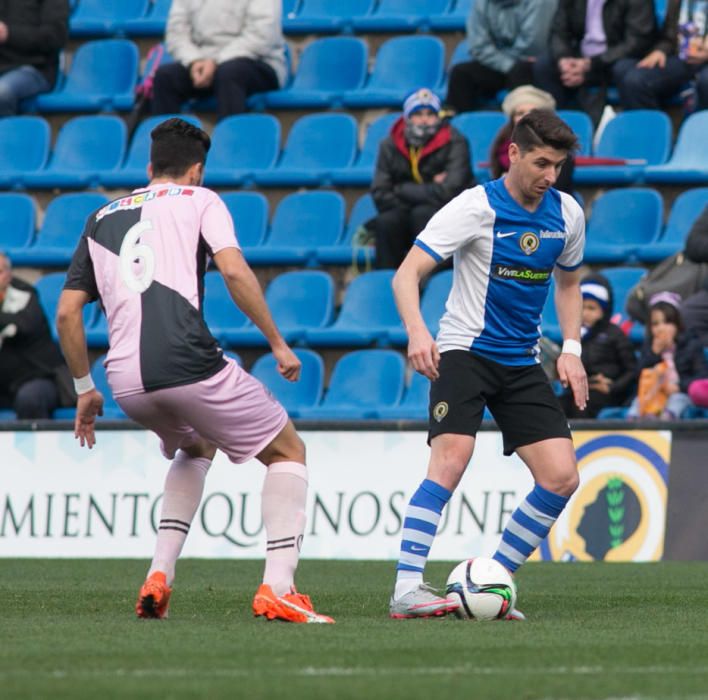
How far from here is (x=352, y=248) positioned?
46.2 feet

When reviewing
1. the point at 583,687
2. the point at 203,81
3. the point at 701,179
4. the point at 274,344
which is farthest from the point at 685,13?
the point at 583,687

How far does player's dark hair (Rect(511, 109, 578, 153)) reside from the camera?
6.66m

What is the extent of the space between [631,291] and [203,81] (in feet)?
15.5

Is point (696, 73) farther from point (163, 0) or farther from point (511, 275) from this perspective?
point (511, 275)

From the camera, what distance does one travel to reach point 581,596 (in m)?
7.89

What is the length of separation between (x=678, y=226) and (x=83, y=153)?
5.71 metres

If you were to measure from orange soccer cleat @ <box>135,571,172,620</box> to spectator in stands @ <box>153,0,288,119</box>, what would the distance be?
30.3ft

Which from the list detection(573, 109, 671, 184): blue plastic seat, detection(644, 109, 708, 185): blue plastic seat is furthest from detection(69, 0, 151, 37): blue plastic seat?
detection(644, 109, 708, 185): blue plastic seat

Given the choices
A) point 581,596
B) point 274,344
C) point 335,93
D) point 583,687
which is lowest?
point 581,596

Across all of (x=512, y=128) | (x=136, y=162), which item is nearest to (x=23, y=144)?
(x=136, y=162)

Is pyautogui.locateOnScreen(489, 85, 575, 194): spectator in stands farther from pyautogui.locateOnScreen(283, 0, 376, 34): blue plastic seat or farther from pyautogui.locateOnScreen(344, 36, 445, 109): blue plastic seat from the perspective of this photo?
pyautogui.locateOnScreen(283, 0, 376, 34): blue plastic seat

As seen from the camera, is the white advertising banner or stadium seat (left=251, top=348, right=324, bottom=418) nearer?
the white advertising banner

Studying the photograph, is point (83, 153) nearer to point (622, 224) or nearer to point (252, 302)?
point (622, 224)

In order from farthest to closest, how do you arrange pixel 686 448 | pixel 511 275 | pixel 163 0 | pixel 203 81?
pixel 163 0 → pixel 203 81 → pixel 686 448 → pixel 511 275
